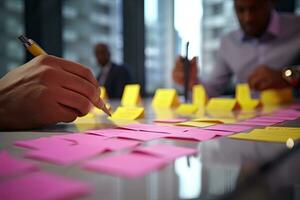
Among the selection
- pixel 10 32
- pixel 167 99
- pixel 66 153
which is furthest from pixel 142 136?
pixel 10 32

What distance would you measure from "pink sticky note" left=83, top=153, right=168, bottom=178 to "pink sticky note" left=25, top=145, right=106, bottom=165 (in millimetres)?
20

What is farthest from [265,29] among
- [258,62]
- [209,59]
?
[209,59]

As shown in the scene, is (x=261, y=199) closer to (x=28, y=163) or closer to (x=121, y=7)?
(x=28, y=163)

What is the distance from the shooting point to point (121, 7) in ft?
7.93

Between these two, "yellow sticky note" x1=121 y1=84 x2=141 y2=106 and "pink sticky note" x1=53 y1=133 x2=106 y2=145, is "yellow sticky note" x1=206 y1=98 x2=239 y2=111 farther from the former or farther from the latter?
"pink sticky note" x1=53 y1=133 x2=106 y2=145

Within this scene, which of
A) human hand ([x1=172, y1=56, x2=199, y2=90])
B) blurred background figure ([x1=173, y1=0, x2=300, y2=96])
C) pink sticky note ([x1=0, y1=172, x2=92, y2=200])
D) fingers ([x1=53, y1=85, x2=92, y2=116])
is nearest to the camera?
pink sticky note ([x1=0, y1=172, x2=92, y2=200])

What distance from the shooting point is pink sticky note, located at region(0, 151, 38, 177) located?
248 mm

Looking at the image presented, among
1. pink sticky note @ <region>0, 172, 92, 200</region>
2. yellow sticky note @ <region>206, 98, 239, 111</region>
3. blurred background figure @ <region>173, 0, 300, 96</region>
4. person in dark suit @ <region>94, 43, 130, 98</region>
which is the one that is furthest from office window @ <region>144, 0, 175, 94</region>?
pink sticky note @ <region>0, 172, 92, 200</region>

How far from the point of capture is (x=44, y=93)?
20.0 inches

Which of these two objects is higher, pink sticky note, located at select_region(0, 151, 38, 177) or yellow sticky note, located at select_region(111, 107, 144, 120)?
pink sticky note, located at select_region(0, 151, 38, 177)

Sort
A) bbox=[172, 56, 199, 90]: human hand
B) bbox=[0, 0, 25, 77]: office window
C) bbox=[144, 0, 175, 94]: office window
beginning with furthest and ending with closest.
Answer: bbox=[144, 0, 175, 94]: office window < bbox=[0, 0, 25, 77]: office window < bbox=[172, 56, 199, 90]: human hand

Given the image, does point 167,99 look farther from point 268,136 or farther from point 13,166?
point 13,166

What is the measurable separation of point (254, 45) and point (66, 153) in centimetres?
151

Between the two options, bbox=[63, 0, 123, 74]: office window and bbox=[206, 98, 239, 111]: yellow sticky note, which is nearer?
bbox=[206, 98, 239, 111]: yellow sticky note
